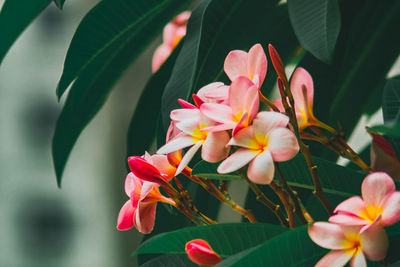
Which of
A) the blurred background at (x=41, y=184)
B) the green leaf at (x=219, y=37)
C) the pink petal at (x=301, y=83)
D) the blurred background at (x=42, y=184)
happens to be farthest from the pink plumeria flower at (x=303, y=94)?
the blurred background at (x=41, y=184)

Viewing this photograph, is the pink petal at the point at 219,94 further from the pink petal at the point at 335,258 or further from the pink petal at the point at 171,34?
the pink petal at the point at 171,34

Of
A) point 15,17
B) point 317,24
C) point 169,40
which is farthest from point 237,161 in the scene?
point 169,40

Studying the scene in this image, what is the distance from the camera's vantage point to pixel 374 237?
213 mm

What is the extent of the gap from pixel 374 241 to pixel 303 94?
3.7 inches

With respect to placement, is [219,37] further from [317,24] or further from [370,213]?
[370,213]

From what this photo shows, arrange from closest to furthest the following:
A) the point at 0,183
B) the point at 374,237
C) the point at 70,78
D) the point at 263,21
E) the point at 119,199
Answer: the point at 374,237
the point at 70,78
the point at 263,21
the point at 0,183
the point at 119,199

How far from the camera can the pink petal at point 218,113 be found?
0.25 metres

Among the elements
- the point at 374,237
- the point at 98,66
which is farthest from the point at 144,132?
the point at 374,237

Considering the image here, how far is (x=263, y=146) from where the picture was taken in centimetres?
24

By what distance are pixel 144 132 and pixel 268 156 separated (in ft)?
0.97

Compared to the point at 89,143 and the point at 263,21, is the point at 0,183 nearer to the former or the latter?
the point at 89,143

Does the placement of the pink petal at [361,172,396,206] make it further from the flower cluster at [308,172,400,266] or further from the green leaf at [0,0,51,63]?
the green leaf at [0,0,51,63]

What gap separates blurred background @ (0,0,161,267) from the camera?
2193mm

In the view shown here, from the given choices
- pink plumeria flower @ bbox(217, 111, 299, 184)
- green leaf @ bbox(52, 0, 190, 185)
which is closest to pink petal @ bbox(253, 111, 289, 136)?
pink plumeria flower @ bbox(217, 111, 299, 184)
